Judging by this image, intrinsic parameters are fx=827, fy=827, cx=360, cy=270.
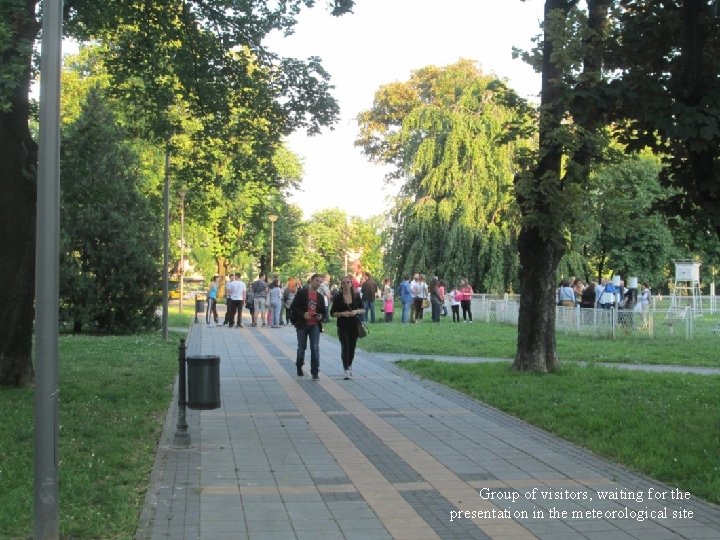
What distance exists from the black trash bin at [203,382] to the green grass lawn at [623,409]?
375 centimetres

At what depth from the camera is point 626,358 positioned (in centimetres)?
1745

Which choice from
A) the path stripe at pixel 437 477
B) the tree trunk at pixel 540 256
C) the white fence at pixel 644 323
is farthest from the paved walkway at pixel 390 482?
the white fence at pixel 644 323

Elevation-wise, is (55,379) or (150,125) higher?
(150,125)

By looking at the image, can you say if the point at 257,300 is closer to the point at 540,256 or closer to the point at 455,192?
the point at 455,192

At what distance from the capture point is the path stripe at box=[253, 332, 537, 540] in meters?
5.58

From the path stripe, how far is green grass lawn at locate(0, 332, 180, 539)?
1.88 meters

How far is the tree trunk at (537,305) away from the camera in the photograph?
45.8ft

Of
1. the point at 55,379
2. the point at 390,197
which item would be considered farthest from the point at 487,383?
the point at 390,197

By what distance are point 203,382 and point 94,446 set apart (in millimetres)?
1179

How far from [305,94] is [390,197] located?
2355 centimetres

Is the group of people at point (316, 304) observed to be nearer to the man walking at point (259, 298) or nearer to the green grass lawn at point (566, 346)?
the man walking at point (259, 298)

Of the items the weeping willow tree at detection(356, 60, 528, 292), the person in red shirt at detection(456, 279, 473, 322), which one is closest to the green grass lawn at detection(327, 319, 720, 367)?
the person in red shirt at detection(456, 279, 473, 322)

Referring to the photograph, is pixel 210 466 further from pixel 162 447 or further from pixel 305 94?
pixel 305 94

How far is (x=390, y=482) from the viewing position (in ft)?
22.3
